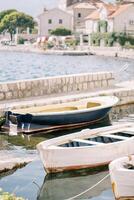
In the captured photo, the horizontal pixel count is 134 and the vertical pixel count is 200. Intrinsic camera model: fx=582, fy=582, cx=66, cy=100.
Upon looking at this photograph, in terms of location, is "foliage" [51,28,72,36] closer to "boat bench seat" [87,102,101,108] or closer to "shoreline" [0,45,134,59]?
"shoreline" [0,45,134,59]

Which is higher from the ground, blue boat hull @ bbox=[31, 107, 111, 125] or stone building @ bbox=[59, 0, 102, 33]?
Answer: stone building @ bbox=[59, 0, 102, 33]

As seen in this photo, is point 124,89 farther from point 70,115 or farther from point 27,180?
point 27,180

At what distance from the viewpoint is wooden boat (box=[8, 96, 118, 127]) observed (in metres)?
20.2

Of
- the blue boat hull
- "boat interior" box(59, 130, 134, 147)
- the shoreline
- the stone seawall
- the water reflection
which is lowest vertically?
the shoreline

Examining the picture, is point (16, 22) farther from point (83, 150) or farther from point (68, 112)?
point (83, 150)

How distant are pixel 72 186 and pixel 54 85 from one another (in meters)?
11.7

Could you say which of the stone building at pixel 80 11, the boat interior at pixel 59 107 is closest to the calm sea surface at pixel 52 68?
the boat interior at pixel 59 107

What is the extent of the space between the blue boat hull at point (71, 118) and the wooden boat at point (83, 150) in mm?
3735

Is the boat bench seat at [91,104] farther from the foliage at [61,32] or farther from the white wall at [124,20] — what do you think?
the foliage at [61,32]

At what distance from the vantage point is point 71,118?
69.6 ft

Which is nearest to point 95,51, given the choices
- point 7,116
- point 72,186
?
point 7,116

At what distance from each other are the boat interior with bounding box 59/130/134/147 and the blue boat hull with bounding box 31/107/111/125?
374 cm

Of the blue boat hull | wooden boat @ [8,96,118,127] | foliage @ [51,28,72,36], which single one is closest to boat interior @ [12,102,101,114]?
wooden boat @ [8,96,118,127]

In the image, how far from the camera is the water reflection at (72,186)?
1403cm
